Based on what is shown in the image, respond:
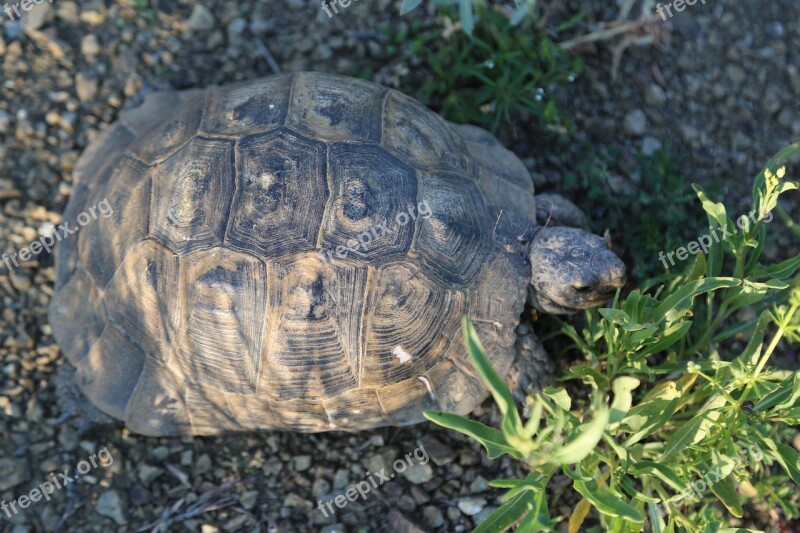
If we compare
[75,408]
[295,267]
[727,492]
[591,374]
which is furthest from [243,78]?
[727,492]

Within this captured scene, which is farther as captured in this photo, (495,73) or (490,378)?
(495,73)

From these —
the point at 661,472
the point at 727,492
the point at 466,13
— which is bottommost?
the point at 727,492

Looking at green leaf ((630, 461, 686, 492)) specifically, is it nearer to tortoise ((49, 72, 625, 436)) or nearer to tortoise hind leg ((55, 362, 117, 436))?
tortoise ((49, 72, 625, 436))

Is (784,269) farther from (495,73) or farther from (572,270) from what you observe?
(495,73)

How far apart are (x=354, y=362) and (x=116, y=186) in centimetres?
142

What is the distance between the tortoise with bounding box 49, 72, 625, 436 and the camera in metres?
2.79

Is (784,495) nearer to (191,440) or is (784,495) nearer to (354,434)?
(354,434)

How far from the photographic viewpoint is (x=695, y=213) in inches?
148

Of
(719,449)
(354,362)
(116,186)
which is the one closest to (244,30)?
(116,186)

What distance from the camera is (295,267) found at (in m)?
2.77

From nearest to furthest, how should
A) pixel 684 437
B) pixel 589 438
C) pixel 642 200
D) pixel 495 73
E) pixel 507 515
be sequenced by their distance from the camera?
pixel 589 438
pixel 507 515
pixel 684 437
pixel 642 200
pixel 495 73

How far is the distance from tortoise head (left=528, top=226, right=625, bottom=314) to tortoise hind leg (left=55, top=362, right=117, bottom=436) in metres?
2.15

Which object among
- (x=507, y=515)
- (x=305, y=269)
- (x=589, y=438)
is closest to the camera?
(x=589, y=438)

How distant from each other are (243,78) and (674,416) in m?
2.90
